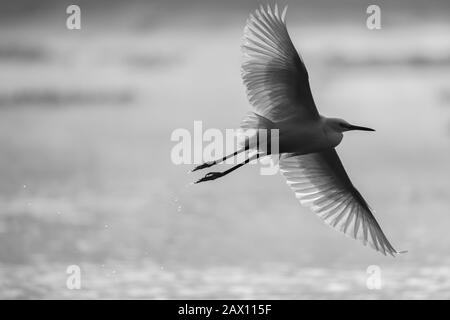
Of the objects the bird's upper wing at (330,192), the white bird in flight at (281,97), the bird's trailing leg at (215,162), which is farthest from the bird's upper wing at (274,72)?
the bird's upper wing at (330,192)

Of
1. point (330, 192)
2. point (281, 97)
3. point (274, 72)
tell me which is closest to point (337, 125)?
point (281, 97)

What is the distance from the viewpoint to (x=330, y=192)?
15453 mm

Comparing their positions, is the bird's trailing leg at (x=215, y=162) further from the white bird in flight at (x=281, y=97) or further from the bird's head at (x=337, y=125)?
the bird's head at (x=337, y=125)

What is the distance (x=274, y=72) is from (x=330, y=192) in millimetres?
2332

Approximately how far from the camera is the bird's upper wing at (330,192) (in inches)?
601

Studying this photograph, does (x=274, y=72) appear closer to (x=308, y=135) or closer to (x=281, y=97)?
(x=281, y=97)

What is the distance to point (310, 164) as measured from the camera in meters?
15.4

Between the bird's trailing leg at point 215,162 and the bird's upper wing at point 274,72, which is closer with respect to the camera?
the bird's upper wing at point 274,72

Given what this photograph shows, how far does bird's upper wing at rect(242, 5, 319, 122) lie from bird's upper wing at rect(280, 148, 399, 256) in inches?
51.3

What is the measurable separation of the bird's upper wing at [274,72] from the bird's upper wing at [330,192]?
1.30 m

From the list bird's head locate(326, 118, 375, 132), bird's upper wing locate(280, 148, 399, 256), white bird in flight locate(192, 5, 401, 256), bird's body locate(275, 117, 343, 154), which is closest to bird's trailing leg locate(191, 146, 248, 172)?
white bird in flight locate(192, 5, 401, 256)

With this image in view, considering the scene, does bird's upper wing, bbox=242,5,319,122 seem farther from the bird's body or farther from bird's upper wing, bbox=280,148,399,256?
bird's upper wing, bbox=280,148,399,256
